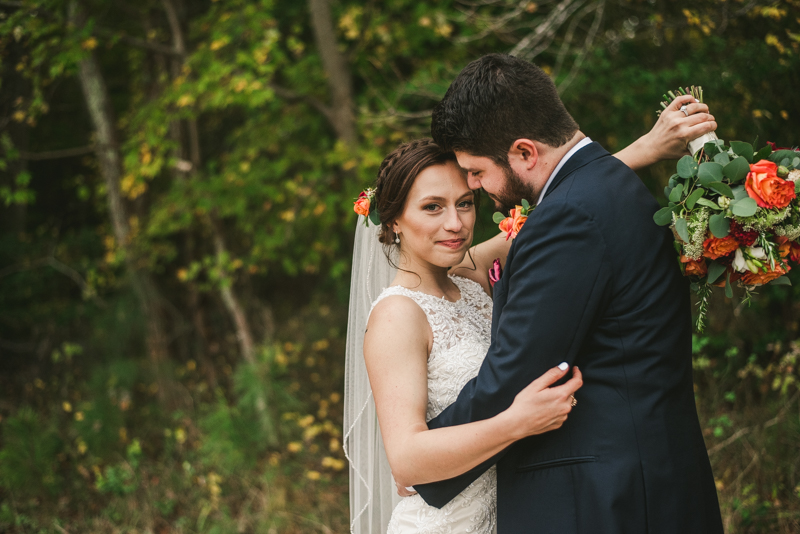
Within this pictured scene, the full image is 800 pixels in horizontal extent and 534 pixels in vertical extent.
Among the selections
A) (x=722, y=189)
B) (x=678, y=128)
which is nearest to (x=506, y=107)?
(x=678, y=128)

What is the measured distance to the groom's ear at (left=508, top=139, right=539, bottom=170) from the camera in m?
1.96

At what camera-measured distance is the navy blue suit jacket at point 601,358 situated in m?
1.70

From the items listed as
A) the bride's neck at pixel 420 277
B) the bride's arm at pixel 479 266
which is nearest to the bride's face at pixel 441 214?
the bride's neck at pixel 420 277

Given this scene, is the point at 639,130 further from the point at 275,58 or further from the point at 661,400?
the point at 661,400

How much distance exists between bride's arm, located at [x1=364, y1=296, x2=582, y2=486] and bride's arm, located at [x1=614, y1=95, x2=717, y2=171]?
89 centimetres

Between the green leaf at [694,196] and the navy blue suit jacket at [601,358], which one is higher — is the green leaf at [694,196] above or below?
above

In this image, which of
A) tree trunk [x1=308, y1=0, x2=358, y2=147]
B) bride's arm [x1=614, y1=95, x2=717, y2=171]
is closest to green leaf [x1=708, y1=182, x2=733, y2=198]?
bride's arm [x1=614, y1=95, x2=717, y2=171]

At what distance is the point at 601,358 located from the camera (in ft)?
5.90

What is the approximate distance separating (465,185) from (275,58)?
3.93m

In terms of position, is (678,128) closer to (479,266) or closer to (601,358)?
(601,358)

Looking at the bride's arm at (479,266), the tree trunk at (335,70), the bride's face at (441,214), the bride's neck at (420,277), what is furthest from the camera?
the tree trunk at (335,70)

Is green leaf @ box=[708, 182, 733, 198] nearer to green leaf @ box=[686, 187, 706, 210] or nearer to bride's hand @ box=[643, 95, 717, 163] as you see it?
green leaf @ box=[686, 187, 706, 210]

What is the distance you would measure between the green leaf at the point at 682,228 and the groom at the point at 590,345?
0.36 feet

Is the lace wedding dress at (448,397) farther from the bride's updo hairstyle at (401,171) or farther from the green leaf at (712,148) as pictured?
the green leaf at (712,148)
